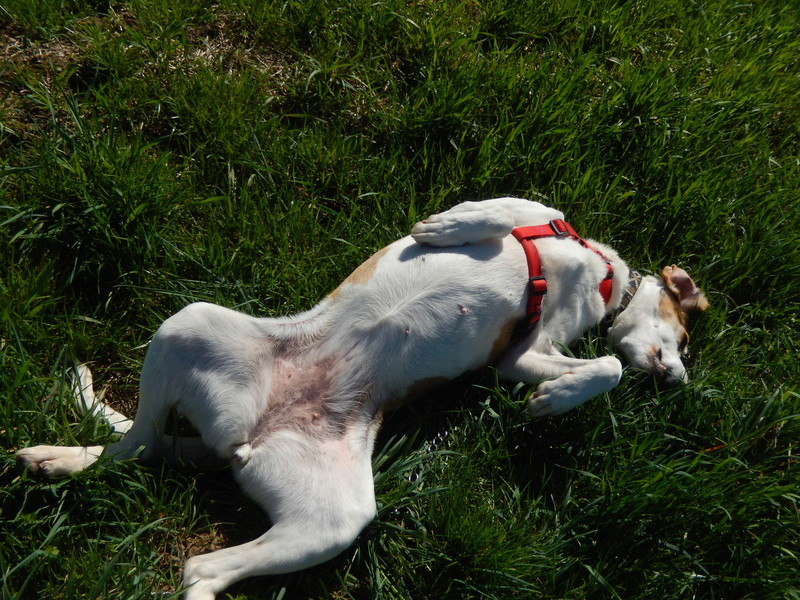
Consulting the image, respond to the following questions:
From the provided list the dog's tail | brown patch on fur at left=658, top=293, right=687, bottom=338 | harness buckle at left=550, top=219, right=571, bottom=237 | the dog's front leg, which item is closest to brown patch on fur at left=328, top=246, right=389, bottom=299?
the dog's front leg

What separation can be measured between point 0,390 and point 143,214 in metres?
0.98

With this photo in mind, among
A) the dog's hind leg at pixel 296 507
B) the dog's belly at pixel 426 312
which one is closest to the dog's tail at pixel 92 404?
the dog's hind leg at pixel 296 507

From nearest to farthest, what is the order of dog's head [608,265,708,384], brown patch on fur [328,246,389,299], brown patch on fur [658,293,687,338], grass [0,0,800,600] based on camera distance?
1. grass [0,0,800,600]
2. brown patch on fur [328,246,389,299]
3. dog's head [608,265,708,384]
4. brown patch on fur [658,293,687,338]

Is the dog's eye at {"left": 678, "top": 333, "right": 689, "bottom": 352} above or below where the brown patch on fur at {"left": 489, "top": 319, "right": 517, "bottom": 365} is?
below

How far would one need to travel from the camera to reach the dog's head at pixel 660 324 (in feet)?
11.0

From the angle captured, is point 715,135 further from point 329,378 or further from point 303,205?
point 329,378

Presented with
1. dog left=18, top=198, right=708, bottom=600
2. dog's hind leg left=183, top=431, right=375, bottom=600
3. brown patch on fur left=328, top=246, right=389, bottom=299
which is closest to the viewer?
dog's hind leg left=183, top=431, right=375, bottom=600

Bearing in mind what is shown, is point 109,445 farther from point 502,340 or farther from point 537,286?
point 537,286

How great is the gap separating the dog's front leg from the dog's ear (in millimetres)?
681

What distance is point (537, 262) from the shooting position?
3.20 m

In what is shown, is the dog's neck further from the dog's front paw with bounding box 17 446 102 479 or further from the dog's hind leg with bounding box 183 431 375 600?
the dog's front paw with bounding box 17 446 102 479

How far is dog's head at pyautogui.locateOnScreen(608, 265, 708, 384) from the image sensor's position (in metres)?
3.35

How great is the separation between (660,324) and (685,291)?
0.77ft

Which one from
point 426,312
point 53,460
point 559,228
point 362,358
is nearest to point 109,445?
point 53,460
